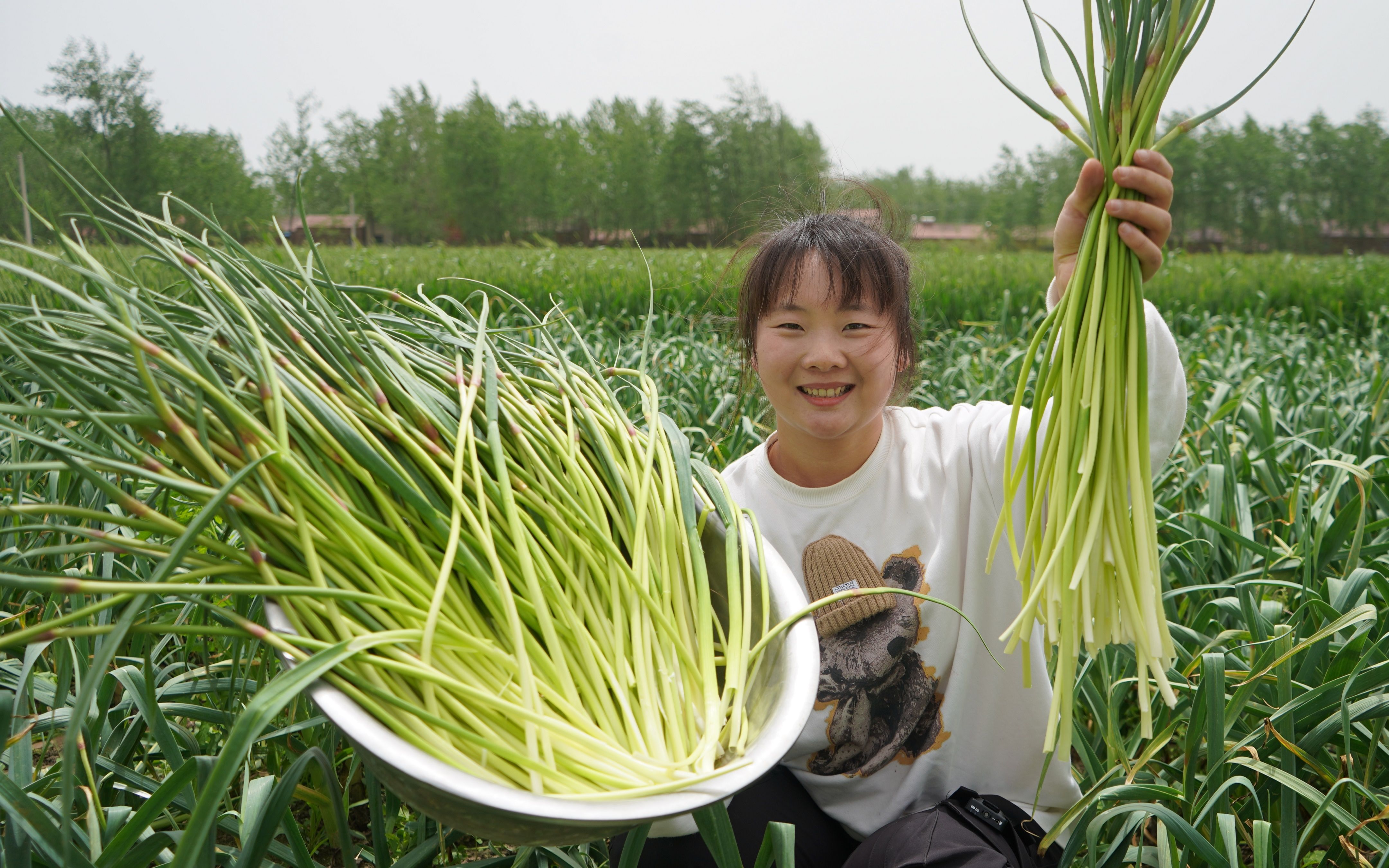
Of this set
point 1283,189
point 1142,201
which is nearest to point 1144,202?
point 1142,201

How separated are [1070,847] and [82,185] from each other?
1337 mm

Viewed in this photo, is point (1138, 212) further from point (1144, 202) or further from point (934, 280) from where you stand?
point (934, 280)

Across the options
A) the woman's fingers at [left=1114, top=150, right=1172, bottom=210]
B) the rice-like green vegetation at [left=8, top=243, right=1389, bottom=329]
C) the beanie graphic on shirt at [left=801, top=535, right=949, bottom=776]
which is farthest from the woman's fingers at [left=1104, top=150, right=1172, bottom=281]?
the rice-like green vegetation at [left=8, top=243, right=1389, bottom=329]

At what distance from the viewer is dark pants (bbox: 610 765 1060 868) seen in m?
1.05

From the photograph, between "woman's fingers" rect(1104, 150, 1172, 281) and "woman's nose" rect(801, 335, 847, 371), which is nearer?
"woman's fingers" rect(1104, 150, 1172, 281)

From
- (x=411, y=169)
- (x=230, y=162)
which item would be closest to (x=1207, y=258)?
(x=230, y=162)

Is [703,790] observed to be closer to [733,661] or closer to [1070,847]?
[733,661]

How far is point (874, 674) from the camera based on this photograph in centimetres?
125

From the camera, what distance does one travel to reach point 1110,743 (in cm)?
122

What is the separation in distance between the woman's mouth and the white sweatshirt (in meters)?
0.21

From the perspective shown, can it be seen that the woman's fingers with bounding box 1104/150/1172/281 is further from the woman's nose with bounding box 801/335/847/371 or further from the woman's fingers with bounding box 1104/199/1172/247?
the woman's nose with bounding box 801/335/847/371

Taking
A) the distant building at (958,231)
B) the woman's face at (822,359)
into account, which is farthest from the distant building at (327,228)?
the distant building at (958,231)

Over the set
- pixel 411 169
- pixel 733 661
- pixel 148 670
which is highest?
pixel 411 169

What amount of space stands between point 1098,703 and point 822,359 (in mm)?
817
